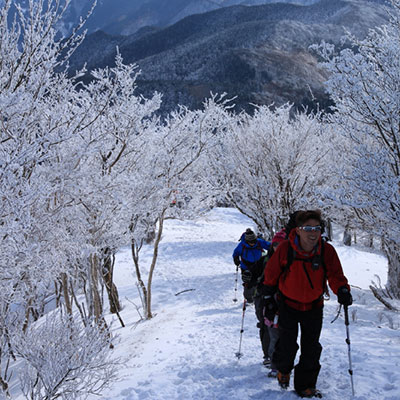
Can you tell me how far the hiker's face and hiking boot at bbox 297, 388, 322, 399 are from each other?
127 cm

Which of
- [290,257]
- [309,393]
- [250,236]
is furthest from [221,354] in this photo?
[290,257]

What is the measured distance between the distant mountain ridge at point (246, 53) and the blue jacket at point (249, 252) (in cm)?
7020

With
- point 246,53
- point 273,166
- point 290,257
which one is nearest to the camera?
point 290,257

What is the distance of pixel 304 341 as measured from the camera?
2783mm

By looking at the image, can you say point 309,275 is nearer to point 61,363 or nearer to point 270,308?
point 270,308

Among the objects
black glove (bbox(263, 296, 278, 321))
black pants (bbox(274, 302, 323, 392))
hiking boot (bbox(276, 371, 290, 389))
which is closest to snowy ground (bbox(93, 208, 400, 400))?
hiking boot (bbox(276, 371, 290, 389))

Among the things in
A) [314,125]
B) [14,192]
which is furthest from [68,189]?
[314,125]

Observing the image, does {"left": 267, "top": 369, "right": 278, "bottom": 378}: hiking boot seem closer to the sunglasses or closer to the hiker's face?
the hiker's face

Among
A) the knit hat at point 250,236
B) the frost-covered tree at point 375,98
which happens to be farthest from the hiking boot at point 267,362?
the frost-covered tree at point 375,98

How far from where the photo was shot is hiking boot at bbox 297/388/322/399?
275 cm

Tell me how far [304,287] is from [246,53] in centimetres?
10800

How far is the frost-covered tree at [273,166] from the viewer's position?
35.0 ft

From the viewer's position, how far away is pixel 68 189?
12.1 feet

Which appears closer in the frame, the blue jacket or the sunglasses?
the sunglasses
